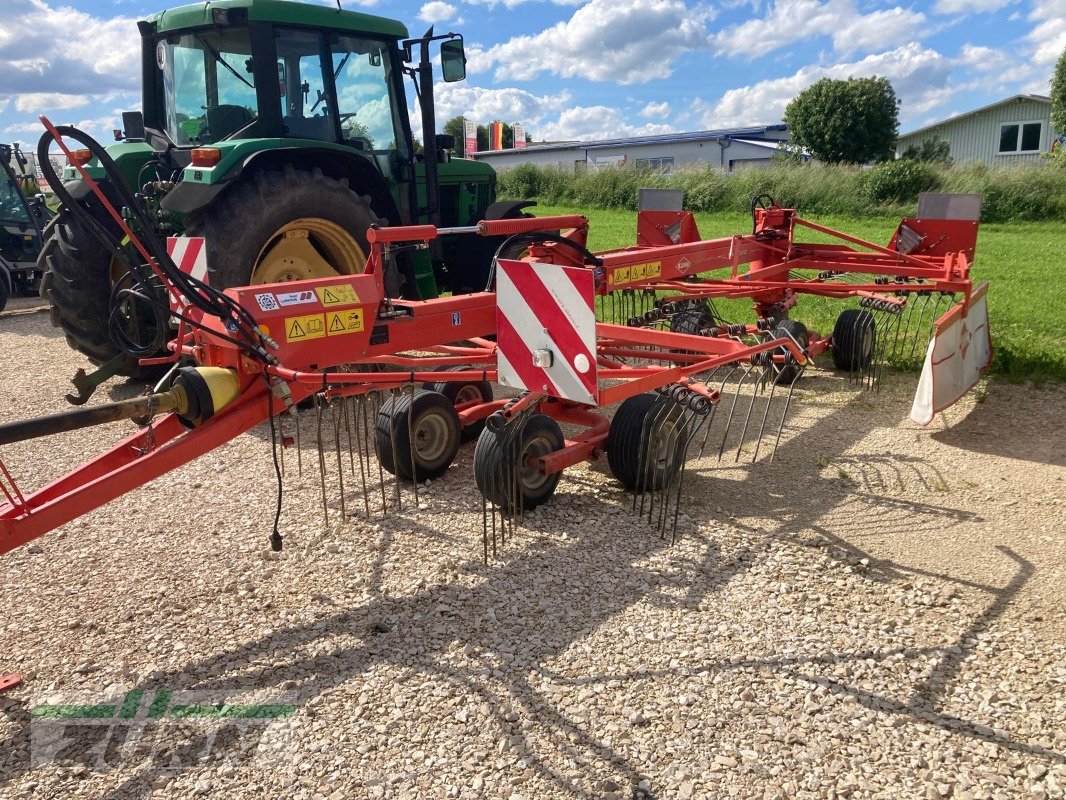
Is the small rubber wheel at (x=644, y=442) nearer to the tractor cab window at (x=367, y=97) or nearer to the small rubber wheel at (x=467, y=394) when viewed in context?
the small rubber wheel at (x=467, y=394)

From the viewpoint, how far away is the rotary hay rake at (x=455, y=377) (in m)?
2.81

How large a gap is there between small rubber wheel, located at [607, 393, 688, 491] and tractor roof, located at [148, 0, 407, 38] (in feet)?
10.2

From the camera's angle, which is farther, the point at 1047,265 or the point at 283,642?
the point at 1047,265

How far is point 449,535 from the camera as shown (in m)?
3.48

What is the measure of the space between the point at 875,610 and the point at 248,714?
2.01m

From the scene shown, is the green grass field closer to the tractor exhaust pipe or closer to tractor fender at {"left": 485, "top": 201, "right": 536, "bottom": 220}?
tractor fender at {"left": 485, "top": 201, "right": 536, "bottom": 220}

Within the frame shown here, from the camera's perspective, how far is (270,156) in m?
4.63

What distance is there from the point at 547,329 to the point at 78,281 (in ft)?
11.6

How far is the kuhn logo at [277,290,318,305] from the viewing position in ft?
10.2

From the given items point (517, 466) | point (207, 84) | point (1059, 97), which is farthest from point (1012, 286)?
point (1059, 97)

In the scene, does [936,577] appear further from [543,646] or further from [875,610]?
[543,646]

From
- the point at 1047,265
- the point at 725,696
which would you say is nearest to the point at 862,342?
the point at 725,696

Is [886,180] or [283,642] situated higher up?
[886,180]

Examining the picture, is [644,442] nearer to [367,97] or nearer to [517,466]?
[517,466]
